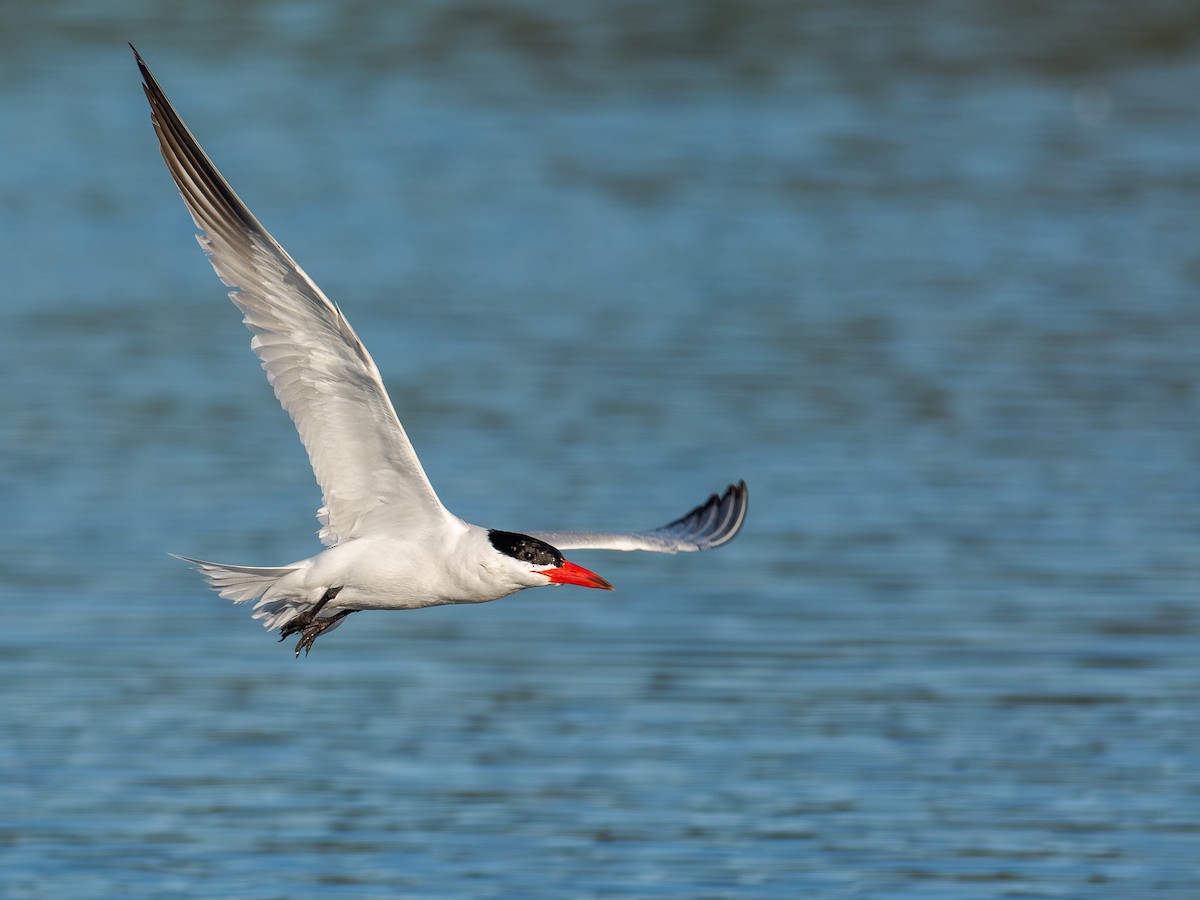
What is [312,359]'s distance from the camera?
28.6 ft

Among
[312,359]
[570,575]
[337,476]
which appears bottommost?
[570,575]

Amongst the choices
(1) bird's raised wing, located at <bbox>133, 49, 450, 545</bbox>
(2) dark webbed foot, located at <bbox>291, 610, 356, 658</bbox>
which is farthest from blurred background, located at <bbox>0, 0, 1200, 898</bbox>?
(1) bird's raised wing, located at <bbox>133, 49, 450, 545</bbox>

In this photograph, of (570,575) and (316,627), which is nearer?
(570,575)

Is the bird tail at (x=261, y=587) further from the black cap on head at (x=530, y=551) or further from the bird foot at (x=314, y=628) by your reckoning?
the black cap on head at (x=530, y=551)

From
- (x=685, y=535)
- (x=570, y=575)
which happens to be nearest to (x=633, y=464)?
(x=685, y=535)

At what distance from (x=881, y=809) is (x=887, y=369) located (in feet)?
29.3

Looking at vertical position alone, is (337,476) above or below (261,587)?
above

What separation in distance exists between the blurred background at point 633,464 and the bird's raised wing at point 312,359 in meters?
2.13

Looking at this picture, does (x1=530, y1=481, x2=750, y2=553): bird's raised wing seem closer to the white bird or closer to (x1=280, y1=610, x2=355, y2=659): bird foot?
the white bird

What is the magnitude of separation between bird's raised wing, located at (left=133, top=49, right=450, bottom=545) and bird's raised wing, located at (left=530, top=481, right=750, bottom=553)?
0.78 meters

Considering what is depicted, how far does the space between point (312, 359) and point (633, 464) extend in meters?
8.26

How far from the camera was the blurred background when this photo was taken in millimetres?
11188

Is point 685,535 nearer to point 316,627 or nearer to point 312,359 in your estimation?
point 316,627

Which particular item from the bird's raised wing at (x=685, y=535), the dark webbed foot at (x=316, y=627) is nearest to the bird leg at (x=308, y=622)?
the dark webbed foot at (x=316, y=627)
